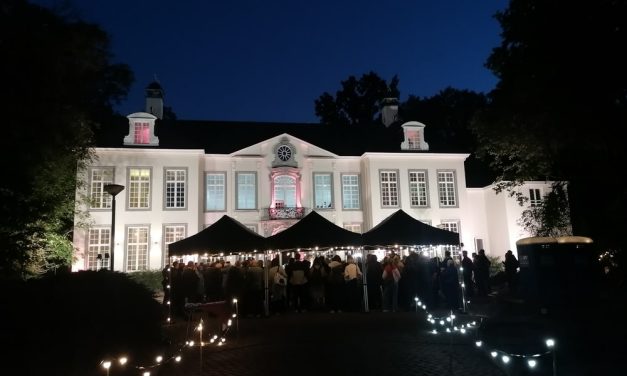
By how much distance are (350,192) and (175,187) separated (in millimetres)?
8576

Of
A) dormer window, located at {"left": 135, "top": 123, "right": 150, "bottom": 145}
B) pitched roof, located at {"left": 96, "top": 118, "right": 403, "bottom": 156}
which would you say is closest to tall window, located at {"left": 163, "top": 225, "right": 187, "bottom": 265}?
pitched roof, located at {"left": 96, "top": 118, "right": 403, "bottom": 156}

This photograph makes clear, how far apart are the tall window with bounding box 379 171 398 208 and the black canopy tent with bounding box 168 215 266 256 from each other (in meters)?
12.6

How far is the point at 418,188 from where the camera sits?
26.0 meters

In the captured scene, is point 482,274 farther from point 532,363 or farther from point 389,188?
point 532,363

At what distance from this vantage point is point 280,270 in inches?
541

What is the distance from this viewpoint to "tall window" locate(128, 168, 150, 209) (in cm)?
2367

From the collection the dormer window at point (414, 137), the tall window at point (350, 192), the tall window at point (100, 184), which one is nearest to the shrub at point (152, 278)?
the tall window at point (100, 184)

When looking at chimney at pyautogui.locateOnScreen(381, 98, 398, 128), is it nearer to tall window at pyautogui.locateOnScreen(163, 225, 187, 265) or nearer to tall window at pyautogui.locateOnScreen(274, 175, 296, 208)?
tall window at pyautogui.locateOnScreen(274, 175, 296, 208)

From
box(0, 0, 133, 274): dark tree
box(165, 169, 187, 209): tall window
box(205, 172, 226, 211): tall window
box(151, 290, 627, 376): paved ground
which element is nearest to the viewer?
box(151, 290, 627, 376): paved ground

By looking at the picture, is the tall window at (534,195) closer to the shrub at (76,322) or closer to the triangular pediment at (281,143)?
the triangular pediment at (281,143)

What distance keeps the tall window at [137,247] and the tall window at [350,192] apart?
9.65 m

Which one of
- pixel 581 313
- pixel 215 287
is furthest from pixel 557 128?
pixel 215 287

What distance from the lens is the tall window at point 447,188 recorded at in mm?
26141

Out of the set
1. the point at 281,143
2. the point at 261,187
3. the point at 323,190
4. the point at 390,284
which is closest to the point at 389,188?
the point at 323,190
